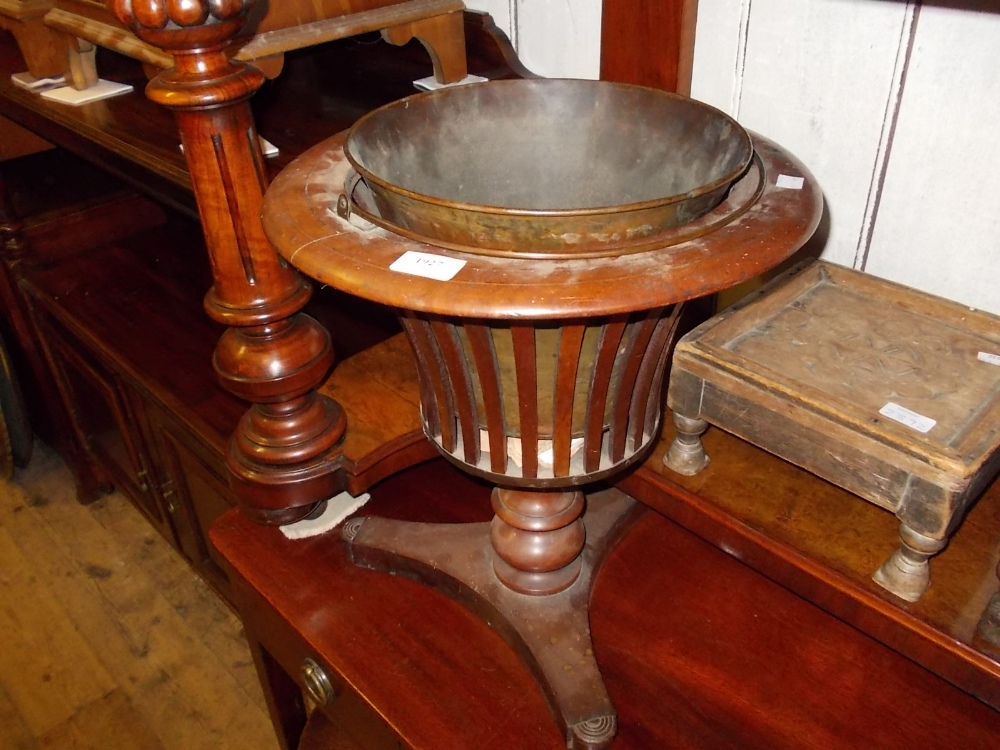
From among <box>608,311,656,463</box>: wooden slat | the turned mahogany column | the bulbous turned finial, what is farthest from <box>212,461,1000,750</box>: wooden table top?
the bulbous turned finial

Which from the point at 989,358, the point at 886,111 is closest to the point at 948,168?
the point at 886,111

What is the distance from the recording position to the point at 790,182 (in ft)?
2.20

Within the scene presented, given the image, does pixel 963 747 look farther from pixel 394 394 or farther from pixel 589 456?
pixel 394 394

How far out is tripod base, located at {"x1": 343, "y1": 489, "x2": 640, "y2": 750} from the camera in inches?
32.6

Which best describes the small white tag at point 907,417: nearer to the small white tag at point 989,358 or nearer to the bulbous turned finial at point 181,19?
the small white tag at point 989,358

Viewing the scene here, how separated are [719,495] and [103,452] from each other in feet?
5.43

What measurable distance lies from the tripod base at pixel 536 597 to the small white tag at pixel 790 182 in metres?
0.50

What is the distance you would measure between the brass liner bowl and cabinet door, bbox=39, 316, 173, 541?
1049 millimetres

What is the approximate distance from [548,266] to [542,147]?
34 cm

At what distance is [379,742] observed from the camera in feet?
3.11

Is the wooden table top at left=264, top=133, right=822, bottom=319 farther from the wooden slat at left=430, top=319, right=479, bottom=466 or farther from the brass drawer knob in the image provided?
the brass drawer knob

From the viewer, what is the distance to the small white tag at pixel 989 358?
75cm

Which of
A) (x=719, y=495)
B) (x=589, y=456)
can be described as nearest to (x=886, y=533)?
(x=719, y=495)

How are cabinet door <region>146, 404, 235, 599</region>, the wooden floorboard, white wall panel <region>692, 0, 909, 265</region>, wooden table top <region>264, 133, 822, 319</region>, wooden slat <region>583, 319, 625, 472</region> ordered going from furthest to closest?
the wooden floorboard
cabinet door <region>146, 404, 235, 599</region>
white wall panel <region>692, 0, 909, 265</region>
wooden slat <region>583, 319, 625, 472</region>
wooden table top <region>264, 133, 822, 319</region>
